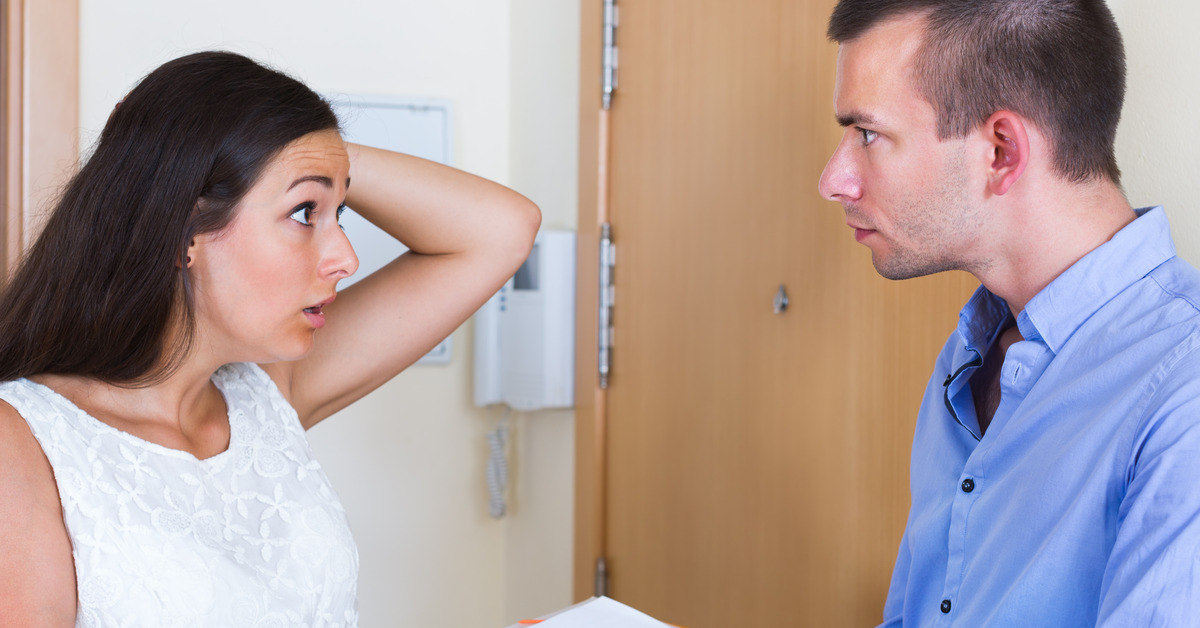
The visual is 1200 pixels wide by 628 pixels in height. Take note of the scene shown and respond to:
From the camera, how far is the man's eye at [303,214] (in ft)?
3.60

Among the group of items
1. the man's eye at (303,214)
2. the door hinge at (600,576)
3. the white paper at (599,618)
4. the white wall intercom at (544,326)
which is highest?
the man's eye at (303,214)

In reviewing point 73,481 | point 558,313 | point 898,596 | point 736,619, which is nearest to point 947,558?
point 898,596

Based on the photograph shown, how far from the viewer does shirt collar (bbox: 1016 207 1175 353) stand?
0.80 m

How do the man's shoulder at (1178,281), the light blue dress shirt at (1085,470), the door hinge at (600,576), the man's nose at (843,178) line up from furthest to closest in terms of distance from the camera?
the door hinge at (600,576), the man's nose at (843,178), the man's shoulder at (1178,281), the light blue dress shirt at (1085,470)

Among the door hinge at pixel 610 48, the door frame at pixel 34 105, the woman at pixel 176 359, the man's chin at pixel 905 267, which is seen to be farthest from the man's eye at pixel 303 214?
the door frame at pixel 34 105

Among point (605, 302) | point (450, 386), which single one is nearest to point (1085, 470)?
point (605, 302)

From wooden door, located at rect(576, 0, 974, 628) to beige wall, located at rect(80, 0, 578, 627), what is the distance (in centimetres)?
17

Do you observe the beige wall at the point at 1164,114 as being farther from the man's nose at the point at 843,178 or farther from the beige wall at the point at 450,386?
the beige wall at the point at 450,386

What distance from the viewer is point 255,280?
1.08 metres

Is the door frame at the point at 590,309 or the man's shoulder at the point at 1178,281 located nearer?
the man's shoulder at the point at 1178,281

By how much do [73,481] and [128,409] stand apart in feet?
0.51

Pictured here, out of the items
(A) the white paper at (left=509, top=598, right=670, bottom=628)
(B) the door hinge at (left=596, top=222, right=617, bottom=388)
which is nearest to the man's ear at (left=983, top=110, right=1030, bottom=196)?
(A) the white paper at (left=509, top=598, right=670, bottom=628)

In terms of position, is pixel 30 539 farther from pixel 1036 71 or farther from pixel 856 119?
pixel 1036 71

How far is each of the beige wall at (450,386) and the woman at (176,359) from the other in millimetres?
1082
